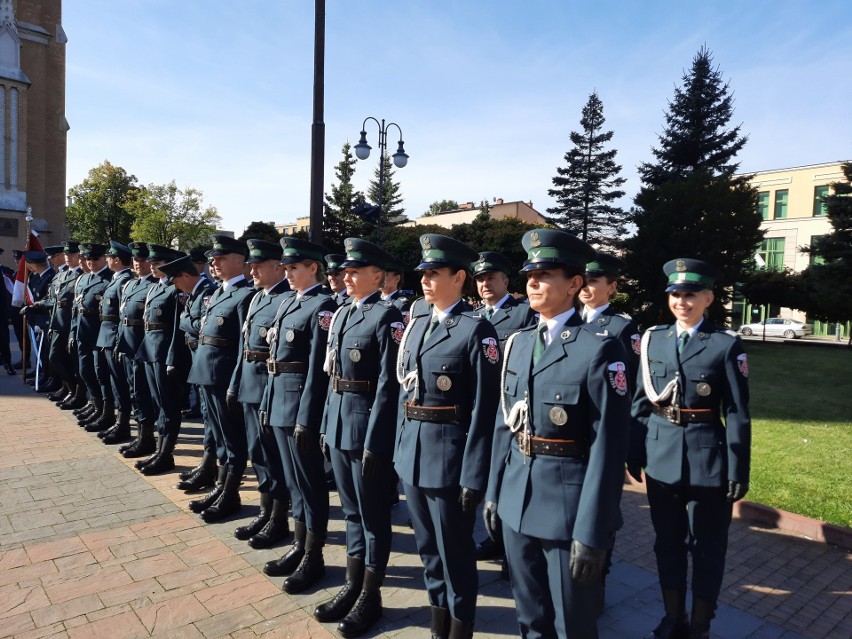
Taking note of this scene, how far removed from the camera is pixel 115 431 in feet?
25.6

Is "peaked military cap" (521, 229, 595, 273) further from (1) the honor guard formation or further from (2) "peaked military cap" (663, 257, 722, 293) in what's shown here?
A: (2) "peaked military cap" (663, 257, 722, 293)

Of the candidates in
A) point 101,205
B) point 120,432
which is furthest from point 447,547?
point 101,205

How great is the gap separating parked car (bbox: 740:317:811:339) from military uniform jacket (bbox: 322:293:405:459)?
41.2m

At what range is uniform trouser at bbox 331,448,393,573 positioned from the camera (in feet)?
12.4

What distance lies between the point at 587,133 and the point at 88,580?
45.5 meters

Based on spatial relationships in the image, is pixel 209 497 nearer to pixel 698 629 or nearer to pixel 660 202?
pixel 698 629

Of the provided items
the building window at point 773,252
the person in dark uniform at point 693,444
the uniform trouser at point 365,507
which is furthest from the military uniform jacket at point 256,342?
the building window at point 773,252

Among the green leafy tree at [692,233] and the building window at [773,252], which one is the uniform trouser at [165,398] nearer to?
the green leafy tree at [692,233]

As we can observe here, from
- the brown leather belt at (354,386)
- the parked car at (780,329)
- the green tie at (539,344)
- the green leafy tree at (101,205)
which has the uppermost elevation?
the green leafy tree at (101,205)

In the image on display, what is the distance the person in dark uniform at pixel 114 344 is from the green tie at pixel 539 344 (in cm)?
620

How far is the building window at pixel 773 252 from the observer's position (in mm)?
47078

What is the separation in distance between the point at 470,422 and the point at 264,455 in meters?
2.24

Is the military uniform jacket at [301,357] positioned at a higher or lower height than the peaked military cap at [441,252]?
lower

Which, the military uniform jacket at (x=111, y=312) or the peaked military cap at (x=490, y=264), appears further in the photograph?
the military uniform jacket at (x=111, y=312)
